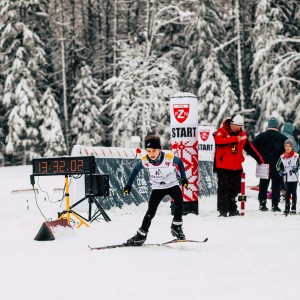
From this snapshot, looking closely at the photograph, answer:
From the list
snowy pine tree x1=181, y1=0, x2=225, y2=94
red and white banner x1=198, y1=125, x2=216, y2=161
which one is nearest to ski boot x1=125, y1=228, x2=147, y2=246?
red and white banner x1=198, y1=125, x2=216, y2=161

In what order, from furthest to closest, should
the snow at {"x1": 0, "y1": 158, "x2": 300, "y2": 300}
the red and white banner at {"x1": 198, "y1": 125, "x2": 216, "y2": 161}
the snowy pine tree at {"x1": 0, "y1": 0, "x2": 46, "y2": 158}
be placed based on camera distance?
the snowy pine tree at {"x1": 0, "y1": 0, "x2": 46, "y2": 158} → the red and white banner at {"x1": 198, "y1": 125, "x2": 216, "y2": 161} → the snow at {"x1": 0, "y1": 158, "x2": 300, "y2": 300}

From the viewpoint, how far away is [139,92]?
115 ft

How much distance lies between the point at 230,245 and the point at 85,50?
37.5m

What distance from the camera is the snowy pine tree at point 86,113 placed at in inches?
1538

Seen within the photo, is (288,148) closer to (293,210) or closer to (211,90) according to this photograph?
(293,210)

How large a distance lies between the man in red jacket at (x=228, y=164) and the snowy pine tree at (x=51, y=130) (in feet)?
77.8

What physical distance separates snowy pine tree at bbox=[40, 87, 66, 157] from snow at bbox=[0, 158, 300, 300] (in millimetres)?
23557

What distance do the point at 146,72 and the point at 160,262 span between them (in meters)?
28.4

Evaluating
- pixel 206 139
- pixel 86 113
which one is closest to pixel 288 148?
pixel 206 139

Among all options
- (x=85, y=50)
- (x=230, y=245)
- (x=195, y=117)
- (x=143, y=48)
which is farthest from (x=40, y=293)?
(x=85, y=50)

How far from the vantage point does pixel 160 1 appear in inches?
1599

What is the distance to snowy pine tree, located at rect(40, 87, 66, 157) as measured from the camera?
117 feet

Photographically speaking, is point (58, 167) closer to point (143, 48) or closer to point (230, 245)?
point (230, 245)

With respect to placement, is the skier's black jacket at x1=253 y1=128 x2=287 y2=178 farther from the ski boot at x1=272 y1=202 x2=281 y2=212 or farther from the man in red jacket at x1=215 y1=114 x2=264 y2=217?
the man in red jacket at x1=215 y1=114 x2=264 y2=217
